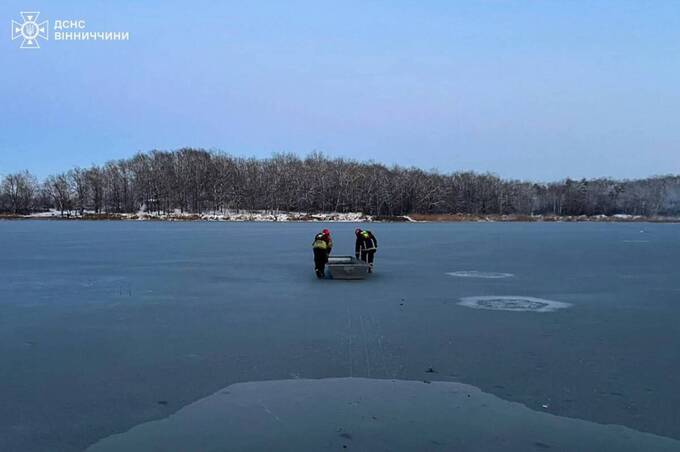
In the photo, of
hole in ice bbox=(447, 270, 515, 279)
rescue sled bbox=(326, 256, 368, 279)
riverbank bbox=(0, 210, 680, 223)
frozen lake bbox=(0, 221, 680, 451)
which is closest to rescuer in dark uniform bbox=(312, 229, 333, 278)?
rescue sled bbox=(326, 256, 368, 279)

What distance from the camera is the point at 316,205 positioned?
268 ft

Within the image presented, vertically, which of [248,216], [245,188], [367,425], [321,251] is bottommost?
[367,425]

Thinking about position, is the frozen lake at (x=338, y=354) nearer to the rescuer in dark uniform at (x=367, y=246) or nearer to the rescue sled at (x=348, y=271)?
the rescue sled at (x=348, y=271)

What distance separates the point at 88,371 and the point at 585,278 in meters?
11.4

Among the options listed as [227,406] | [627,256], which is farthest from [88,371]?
[627,256]

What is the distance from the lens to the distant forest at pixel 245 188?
8088cm

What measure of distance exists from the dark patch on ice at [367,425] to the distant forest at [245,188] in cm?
7449

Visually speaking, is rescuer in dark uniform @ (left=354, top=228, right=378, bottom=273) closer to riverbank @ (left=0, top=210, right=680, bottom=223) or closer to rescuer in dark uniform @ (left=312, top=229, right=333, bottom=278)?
rescuer in dark uniform @ (left=312, top=229, right=333, bottom=278)

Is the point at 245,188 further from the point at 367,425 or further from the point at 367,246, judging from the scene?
the point at 367,425

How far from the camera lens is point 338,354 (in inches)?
248

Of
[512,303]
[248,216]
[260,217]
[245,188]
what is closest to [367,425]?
[512,303]

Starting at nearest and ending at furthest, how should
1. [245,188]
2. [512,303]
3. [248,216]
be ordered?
[512,303] < [248,216] < [245,188]

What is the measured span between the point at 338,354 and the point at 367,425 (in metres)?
2.07

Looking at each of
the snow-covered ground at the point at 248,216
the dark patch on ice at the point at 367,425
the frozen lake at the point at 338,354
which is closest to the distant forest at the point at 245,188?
the snow-covered ground at the point at 248,216
